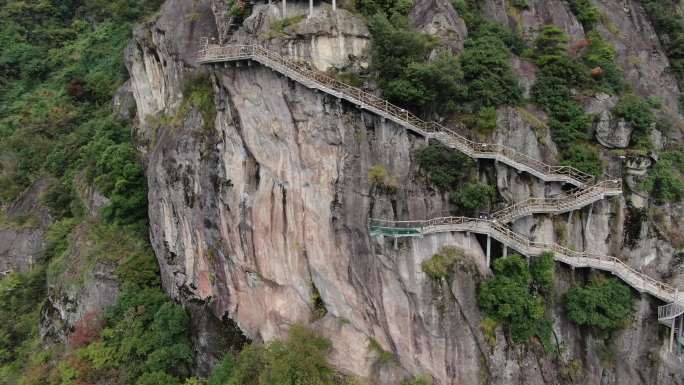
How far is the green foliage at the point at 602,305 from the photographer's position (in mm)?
21438

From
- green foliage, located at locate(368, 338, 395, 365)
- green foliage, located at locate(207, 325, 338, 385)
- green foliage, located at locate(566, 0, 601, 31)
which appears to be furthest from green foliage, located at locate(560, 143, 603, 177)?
green foliage, located at locate(207, 325, 338, 385)

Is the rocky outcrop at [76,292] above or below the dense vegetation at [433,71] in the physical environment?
below

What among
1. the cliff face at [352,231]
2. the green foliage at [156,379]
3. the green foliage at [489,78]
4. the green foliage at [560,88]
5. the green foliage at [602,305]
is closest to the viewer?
the green foliage at [602,305]

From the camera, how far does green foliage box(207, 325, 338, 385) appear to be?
21.3 metres

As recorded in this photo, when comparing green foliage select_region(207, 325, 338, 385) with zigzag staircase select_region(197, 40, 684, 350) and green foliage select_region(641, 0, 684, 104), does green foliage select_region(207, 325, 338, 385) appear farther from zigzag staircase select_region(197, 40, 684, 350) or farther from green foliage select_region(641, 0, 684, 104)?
green foliage select_region(641, 0, 684, 104)

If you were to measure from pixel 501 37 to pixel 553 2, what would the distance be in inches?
276

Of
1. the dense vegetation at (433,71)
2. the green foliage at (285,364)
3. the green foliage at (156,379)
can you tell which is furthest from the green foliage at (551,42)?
the green foliage at (156,379)

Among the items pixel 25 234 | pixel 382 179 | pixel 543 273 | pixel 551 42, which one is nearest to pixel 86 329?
pixel 25 234

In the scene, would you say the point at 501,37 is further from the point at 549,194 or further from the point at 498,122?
the point at 549,194

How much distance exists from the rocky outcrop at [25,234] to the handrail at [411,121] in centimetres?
2681

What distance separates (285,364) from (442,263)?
355 inches

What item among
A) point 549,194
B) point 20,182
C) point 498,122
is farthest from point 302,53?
point 20,182

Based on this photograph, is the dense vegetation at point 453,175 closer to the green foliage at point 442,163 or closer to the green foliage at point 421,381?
the green foliage at point 442,163

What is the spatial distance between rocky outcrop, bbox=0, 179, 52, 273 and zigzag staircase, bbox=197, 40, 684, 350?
87.4 feet
